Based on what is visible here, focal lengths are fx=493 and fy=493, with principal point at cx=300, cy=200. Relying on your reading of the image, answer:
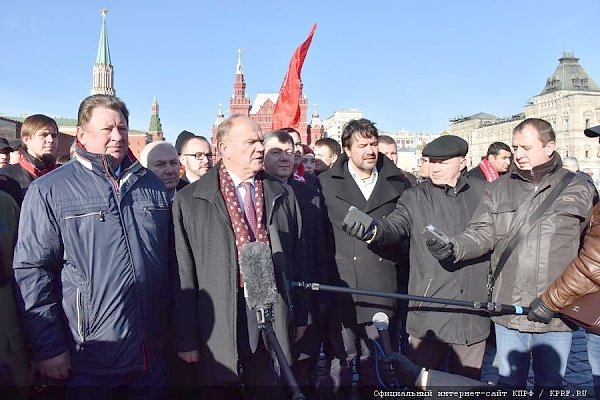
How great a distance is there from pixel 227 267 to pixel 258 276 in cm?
73

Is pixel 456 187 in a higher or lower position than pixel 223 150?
lower

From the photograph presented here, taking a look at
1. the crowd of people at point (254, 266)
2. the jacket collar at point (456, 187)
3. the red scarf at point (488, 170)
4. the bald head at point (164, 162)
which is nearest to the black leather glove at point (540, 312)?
the crowd of people at point (254, 266)

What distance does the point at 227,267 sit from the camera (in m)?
3.15

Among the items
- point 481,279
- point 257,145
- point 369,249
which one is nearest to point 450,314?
point 481,279

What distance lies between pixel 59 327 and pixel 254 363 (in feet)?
4.02

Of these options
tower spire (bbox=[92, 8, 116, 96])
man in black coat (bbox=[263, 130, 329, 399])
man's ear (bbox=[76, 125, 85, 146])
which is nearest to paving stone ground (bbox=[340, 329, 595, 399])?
man in black coat (bbox=[263, 130, 329, 399])

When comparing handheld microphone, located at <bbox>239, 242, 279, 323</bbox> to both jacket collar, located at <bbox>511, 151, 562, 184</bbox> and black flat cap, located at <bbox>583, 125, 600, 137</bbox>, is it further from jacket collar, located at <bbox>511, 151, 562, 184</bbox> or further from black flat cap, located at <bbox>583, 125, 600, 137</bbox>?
black flat cap, located at <bbox>583, 125, 600, 137</bbox>

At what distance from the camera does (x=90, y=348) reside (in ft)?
9.60

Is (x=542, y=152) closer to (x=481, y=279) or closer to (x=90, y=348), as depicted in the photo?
(x=481, y=279)

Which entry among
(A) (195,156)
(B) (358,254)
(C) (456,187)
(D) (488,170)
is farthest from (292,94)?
(C) (456,187)

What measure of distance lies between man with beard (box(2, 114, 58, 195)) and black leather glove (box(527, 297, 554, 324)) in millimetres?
4790

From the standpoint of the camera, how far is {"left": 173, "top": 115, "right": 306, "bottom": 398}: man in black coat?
123 inches

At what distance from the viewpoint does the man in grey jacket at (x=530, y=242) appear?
3.42m

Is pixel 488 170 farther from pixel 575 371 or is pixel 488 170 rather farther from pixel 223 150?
pixel 223 150
